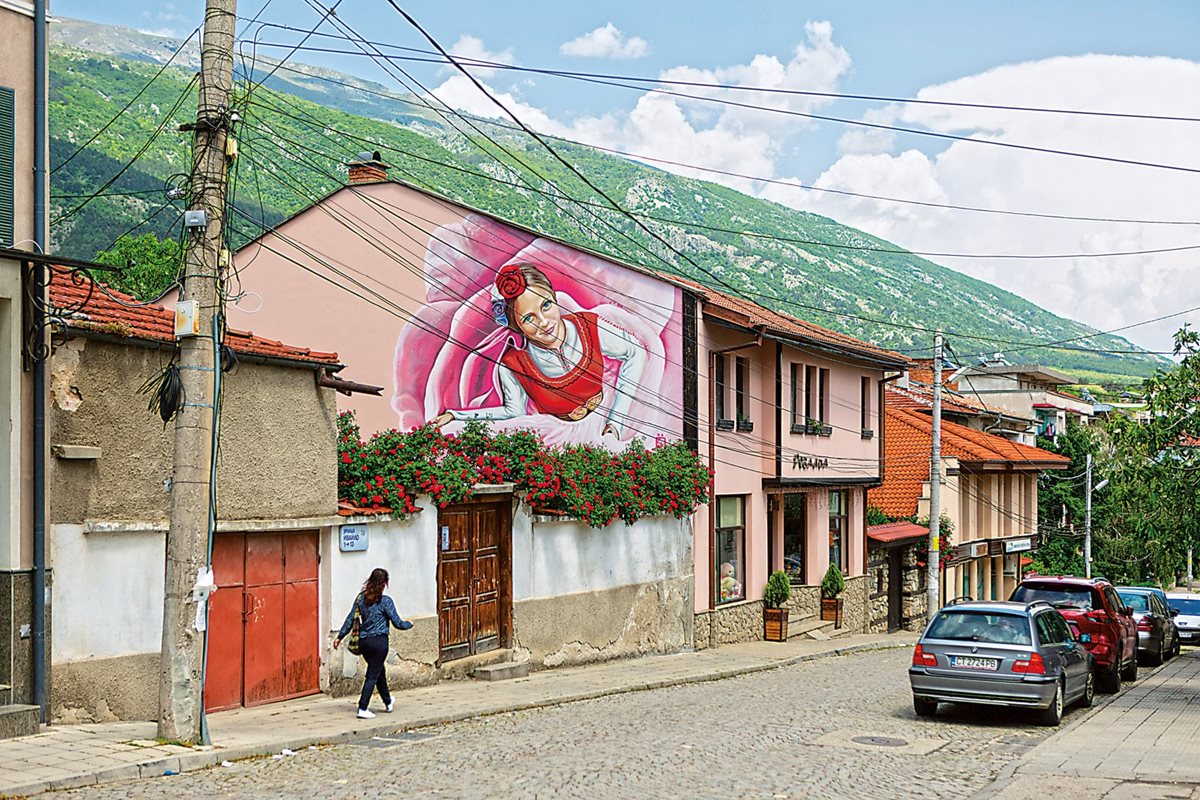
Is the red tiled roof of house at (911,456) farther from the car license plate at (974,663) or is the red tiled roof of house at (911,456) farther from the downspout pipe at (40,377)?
the downspout pipe at (40,377)

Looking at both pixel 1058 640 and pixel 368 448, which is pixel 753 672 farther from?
pixel 368 448

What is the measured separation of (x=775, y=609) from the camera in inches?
1192

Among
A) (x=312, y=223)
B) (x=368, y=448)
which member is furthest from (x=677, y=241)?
(x=368, y=448)

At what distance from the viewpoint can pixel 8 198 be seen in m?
12.5

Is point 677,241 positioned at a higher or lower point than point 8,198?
higher

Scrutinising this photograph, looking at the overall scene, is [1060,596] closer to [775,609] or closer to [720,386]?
[775,609]

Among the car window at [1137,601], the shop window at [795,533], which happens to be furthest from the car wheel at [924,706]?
the shop window at [795,533]

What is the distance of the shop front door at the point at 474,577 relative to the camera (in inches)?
734

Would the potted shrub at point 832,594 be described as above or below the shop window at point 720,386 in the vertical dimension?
below

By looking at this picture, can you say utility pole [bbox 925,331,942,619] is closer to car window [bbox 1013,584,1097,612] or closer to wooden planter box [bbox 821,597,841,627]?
wooden planter box [bbox 821,597,841,627]

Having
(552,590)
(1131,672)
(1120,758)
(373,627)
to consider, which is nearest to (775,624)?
(1131,672)

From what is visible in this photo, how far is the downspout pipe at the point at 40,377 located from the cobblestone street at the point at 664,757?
2214 millimetres

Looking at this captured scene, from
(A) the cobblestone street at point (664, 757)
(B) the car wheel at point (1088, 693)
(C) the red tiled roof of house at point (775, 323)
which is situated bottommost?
(B) the car wheel at point (1088, 693)

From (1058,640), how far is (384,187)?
1637 centimetres
